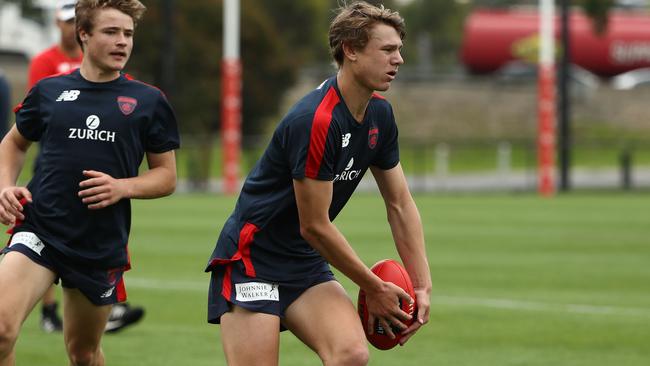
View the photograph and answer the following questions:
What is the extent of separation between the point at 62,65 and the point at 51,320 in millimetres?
2022

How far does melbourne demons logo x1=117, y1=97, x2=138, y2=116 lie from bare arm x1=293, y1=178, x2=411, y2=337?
A: 138cm

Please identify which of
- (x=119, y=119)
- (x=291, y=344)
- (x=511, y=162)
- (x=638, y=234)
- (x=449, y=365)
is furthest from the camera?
(x=511, y=162)

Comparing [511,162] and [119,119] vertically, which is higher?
[119,119]

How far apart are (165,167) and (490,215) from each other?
1768 centimetres

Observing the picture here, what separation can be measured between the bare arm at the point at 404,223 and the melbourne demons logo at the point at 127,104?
1338 mm

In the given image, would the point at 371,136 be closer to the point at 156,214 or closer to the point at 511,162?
the point at 156,214

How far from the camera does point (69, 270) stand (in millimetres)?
6926

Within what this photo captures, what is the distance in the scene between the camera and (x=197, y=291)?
44.2ft

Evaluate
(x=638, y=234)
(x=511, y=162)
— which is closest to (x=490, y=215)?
(x=638, y=234)

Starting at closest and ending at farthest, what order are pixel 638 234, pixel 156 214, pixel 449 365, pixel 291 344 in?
pixel 449 365 → pixel 291 344 → pixel 638 234 → pixel 156 214

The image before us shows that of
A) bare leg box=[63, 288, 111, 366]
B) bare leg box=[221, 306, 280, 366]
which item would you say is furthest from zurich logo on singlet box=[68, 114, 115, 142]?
bare leg box=[221, 306, 280, 366]

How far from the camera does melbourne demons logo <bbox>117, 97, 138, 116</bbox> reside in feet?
23.0

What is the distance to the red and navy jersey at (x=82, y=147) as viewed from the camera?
6.93 metres

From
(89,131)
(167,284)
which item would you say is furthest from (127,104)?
(167,284)
